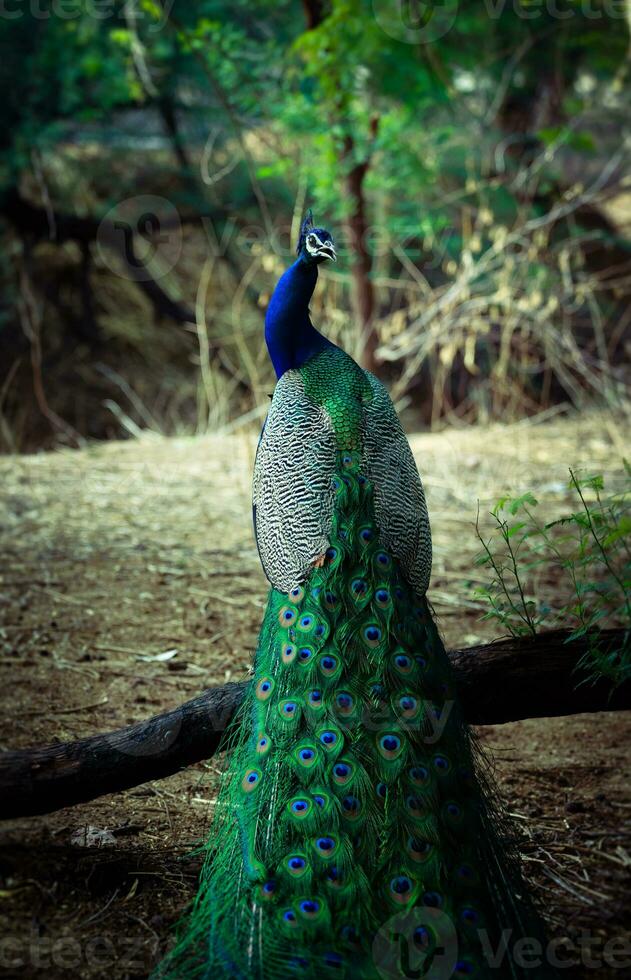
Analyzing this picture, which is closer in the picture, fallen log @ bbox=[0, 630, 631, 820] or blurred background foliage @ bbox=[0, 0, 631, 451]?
fallen log @ bbox=[0, 630, 631, 820]

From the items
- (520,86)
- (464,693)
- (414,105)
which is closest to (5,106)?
(414,105)

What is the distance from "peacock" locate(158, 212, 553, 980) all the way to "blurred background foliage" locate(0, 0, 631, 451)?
432 cm

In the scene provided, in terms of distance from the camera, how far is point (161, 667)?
4.14 meters

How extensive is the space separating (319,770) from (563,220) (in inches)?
447

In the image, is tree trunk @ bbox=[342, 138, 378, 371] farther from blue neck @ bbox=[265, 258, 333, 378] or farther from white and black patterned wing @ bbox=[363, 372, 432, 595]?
white and black patterned wing @ bbox=[363, 372, 432, 595]

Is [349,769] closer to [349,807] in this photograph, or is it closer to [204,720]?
[349,807]

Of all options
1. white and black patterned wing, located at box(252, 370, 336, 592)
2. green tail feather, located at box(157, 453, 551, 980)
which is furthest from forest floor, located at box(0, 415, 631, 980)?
white and black patterned wing, located at box(252, 370, 336, 592)

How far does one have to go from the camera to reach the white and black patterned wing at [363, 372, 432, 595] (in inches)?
109

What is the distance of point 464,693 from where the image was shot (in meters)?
2.96

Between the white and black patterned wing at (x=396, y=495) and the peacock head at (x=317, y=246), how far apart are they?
1.84ft

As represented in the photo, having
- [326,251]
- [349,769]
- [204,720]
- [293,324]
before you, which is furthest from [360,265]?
[349,769]

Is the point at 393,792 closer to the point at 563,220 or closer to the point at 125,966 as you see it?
the point at 125,966

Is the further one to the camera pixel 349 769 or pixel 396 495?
pixel 396 495

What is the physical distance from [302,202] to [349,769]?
5724mm
